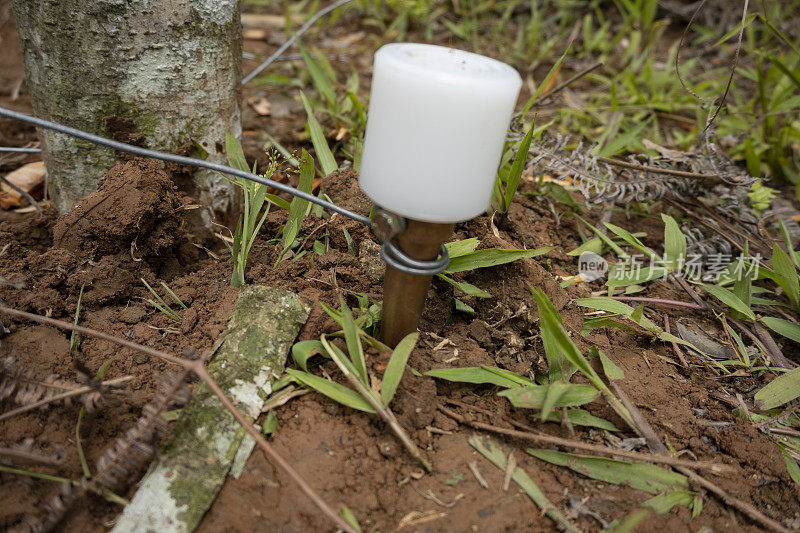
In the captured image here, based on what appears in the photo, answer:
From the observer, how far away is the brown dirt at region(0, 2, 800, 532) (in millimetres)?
1040

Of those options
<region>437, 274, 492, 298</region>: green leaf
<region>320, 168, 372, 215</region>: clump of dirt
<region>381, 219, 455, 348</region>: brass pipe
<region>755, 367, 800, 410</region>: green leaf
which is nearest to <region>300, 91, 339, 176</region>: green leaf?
<region>320, 168, 372, 215</region>: clump of dirt

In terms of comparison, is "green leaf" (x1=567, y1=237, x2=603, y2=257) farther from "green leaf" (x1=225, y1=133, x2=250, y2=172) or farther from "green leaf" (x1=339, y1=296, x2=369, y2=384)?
"green leaf" (x1=225, y1=133, x2=250, y2=172)

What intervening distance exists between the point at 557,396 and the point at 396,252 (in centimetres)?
42

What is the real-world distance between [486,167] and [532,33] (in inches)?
97.3

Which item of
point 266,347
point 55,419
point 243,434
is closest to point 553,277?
point 266,347

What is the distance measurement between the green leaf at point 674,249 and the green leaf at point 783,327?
0.26 meters

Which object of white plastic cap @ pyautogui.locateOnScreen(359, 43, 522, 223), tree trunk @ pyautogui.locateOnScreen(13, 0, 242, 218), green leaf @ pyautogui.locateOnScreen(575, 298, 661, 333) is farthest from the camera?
green leaf @ pyautogui.locateOnScreen(575, 298, 661, 333)

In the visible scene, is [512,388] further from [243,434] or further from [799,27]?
[799,27]

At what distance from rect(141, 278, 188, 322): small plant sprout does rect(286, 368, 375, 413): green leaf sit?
14.3 inches

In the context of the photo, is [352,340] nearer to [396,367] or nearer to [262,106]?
[396,367]

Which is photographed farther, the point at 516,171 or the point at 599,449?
the point at 516,171

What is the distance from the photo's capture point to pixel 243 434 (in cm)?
108

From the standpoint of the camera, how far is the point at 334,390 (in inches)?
45.7

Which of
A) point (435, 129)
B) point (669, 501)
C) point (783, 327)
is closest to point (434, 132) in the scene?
point (435, 129)
